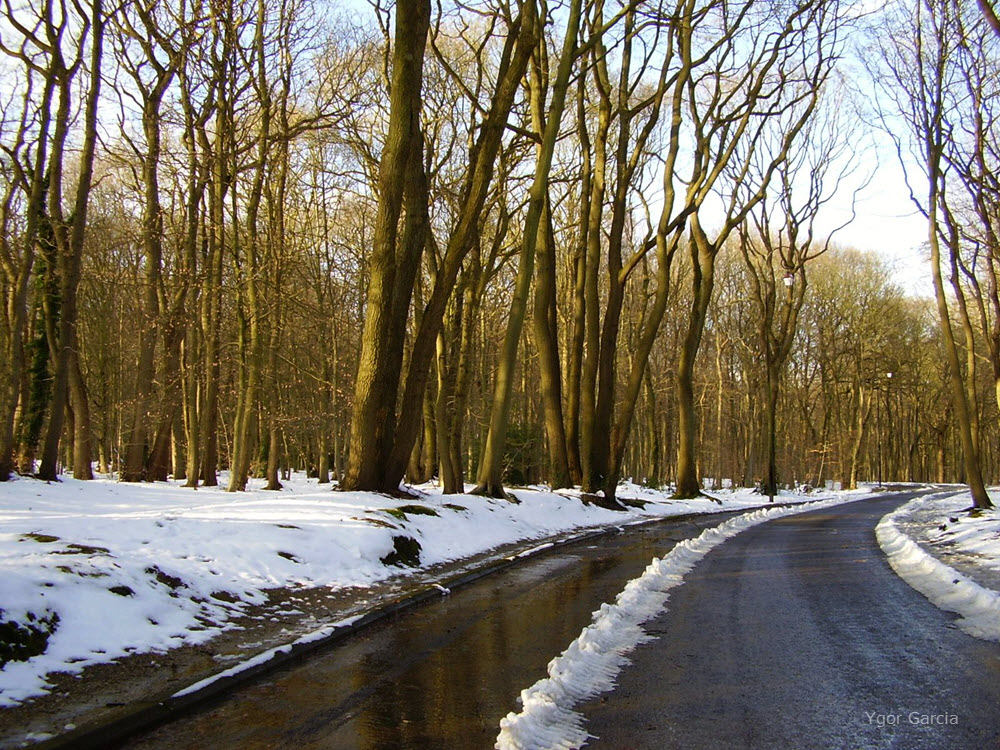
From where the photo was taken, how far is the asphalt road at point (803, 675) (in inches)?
171

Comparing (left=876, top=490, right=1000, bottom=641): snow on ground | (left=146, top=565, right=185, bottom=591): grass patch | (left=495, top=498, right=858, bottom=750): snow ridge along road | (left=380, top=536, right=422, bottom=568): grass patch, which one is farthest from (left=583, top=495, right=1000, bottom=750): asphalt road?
(left=146, top=565, right=185, bottom=591): grass patch

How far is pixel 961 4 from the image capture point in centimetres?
1953

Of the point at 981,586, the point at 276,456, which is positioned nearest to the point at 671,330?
the point at 276,456

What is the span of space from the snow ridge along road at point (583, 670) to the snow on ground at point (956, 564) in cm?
288

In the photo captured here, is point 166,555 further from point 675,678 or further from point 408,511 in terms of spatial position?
point 408,511

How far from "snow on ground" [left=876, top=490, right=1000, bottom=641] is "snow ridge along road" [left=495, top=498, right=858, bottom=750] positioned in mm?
2877

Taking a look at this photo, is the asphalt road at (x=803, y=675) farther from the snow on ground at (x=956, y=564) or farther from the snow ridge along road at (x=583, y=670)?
the snow on ground at (x=956, y=564)

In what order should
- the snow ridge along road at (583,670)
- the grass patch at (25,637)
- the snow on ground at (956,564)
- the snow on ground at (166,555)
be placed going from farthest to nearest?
the snow on ground at (956,564) → the snow on ground at (166,555) → the grass patch at (25,637) → the snow ridge along road at (583,670)

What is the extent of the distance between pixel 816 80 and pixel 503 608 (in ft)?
80.1

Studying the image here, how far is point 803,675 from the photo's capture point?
18.2 ft

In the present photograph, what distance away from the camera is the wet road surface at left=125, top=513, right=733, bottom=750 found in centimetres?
434

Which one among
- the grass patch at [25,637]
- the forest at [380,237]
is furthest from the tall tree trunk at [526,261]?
the grass patch at [25,637]

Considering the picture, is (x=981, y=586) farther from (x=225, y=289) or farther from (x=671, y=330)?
(x=671, y=330)

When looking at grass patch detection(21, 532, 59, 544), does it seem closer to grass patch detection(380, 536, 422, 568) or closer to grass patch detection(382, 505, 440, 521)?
grass patch detection(380, 536, 422, 568)
